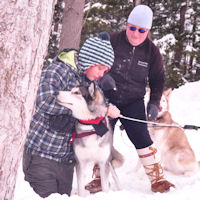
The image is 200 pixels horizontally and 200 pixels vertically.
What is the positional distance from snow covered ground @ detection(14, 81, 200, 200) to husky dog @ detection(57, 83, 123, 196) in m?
0.31

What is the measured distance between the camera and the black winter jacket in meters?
3.40

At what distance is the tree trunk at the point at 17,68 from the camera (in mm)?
1569

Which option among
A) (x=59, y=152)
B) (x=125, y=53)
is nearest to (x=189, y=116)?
(x=125, y=53)

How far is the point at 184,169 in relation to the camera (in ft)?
14.4

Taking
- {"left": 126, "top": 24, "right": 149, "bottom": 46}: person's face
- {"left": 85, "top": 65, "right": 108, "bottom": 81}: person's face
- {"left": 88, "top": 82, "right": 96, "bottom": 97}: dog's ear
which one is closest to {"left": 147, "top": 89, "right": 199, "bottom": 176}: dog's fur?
{"left": 126, "top": 24, "right": 149, "bottom": 46}: person's face

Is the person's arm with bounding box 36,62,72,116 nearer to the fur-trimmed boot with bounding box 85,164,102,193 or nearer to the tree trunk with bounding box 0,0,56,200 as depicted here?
the tree trunk with bounding box 0,0,56,200

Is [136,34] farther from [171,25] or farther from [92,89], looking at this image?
[171,25]

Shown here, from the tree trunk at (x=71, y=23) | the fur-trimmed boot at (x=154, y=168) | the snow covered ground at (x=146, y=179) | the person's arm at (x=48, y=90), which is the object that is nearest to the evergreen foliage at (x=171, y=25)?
the snow covered ground at (x=146, y=179)

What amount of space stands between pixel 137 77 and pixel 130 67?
153 millimetres

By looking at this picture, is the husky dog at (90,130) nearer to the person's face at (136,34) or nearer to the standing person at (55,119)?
the standing person at (55,119)

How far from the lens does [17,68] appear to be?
1606 millimetres

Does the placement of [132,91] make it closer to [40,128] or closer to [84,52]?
[84,52]

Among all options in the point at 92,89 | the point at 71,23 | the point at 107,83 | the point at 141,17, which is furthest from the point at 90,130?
the point at 71,23

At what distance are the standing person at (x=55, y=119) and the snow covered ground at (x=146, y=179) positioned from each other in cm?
18
